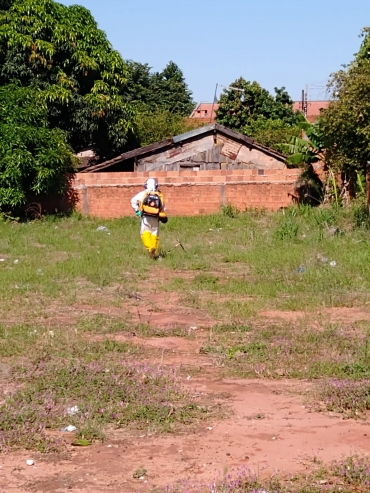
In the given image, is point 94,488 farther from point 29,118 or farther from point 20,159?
point 29,118

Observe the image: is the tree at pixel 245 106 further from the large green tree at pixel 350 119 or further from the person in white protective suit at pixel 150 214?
the person in white protective suit at pixel 150 214

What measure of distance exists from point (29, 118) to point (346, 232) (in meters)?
8.30

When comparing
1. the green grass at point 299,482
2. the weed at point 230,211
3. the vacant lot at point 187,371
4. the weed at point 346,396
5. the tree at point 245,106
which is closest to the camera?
the green grass at point 299,482

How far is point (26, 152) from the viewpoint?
1738 centimetres

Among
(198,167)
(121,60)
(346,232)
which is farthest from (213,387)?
A: (121,60)

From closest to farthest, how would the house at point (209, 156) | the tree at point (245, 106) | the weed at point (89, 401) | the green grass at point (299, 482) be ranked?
the green grass at point (299, 482) < the weed at point (89, 401) < the house at point (209, 156) < the tree at point (245, 106)

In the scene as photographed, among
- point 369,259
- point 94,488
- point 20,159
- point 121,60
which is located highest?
point 121,60

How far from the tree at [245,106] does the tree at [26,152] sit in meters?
13.8

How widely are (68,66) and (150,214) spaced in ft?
30.1

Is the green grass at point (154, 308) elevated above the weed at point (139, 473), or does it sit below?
above

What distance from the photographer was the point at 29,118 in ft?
59.0

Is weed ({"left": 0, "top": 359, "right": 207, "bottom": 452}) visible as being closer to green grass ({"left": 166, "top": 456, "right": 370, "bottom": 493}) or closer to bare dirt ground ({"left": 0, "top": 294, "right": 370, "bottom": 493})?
bare dirt ground ({"left": 0, "top": 294, "right": 370, "bottom": 493})

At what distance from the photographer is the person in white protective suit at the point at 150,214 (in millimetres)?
12891

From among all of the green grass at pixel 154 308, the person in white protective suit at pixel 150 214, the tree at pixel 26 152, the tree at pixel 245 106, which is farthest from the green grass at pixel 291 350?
the tree at pixel 245 106
